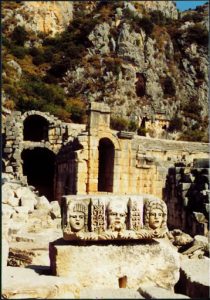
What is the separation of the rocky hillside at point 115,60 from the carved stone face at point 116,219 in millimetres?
35362

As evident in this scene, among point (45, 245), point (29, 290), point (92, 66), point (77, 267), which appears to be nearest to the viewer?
point (29, 290)

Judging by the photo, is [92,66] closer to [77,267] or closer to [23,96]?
[23,96]

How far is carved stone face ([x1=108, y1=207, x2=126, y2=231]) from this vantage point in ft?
14.4

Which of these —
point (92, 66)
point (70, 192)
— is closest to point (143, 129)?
point (92, 66)

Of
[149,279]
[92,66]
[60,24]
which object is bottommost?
[149,279]

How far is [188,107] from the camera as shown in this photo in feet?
166

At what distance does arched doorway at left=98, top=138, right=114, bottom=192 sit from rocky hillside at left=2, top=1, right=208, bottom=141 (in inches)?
844

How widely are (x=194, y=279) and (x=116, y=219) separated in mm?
992

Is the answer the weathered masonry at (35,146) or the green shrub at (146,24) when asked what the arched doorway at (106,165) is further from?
the green shrub at (146,24)

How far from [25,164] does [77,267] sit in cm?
2498

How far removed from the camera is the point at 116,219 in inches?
173

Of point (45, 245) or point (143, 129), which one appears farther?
point (143, 129)

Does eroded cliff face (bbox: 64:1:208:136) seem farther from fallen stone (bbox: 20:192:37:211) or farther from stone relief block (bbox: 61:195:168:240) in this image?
stone relief block (bbox: 61:195:168:240)

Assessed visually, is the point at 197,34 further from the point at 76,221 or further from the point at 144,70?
the point at 76,221
